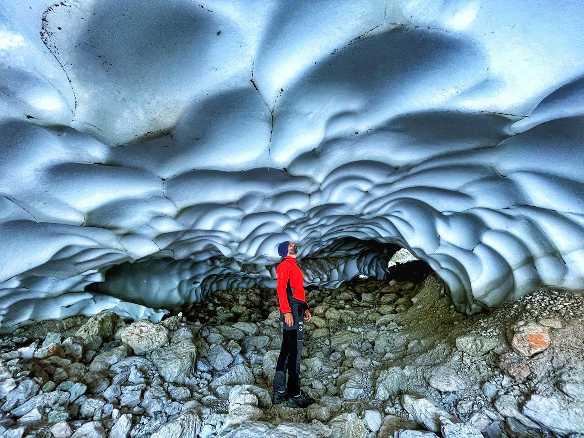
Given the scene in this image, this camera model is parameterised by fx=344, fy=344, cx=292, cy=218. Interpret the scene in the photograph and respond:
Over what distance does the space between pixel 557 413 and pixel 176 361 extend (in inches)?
77.7

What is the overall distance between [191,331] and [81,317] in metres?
0.84

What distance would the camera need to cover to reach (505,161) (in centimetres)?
176

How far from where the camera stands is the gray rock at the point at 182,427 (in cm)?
157

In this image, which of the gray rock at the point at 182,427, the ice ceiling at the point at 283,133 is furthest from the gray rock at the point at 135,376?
the ice ceiling at the point at 283,133

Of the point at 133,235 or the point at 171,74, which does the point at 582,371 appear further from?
the point at 133,235

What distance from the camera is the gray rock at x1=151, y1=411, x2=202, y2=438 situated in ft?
5.14

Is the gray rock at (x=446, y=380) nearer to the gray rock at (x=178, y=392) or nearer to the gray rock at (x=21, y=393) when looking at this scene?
the gray rock at (x=178, y=392)

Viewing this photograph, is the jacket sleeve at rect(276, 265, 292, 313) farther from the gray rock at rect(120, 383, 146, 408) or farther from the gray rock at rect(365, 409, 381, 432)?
the gray rock at rect(120, 383, 146, 408)

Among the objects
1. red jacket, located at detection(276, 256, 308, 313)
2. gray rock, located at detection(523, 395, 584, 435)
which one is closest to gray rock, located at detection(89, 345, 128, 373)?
red jacket, located at detection(276, 256, 308, 313)

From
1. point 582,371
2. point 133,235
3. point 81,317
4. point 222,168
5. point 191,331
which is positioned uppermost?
point 222,168

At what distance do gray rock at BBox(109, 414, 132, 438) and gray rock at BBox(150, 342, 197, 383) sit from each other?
1.26 ft

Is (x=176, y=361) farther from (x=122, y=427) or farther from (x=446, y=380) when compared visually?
(x=446, y=380)

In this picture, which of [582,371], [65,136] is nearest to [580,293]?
[582,371]

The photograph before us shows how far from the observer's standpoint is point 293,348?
1.90 meters
